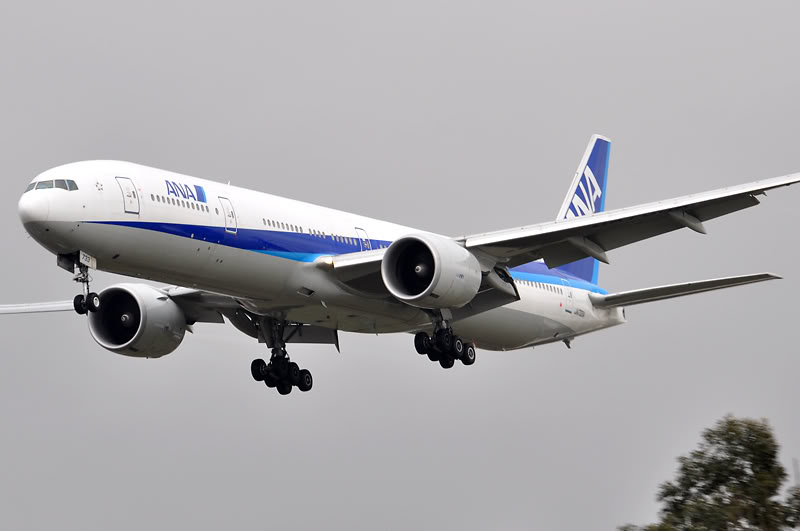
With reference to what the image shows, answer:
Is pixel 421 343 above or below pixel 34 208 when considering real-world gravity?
above

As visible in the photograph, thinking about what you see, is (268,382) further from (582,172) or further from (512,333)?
(582,172)

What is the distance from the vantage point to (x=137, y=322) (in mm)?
38281

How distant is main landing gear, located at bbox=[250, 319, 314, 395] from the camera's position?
128 ft

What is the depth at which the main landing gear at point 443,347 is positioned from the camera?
1449 inches

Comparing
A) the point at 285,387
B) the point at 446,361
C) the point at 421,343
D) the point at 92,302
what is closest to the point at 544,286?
the point at 446,361

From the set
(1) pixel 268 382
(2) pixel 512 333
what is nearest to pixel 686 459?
(2) pixel 512 333

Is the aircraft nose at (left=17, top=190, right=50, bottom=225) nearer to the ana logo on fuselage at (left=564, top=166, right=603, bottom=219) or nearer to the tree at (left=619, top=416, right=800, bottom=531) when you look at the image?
the tree at (left=619, top=416, right=800, bottom=531)

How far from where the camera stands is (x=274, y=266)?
109ft

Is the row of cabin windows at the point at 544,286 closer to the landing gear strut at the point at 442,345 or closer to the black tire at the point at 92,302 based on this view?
the landing gear strut at the point at 442,345

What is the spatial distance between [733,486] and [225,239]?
1379cm

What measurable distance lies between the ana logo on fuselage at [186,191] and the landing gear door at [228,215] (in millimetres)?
593

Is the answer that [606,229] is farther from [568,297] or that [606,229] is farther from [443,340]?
Result: [568,297]

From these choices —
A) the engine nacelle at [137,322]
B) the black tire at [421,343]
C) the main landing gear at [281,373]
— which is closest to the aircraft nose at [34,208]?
the engine nacelle at [137,322]

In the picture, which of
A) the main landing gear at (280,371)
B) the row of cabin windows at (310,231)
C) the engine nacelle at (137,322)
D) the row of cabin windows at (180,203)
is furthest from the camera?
the main landing gear at (280,371)
